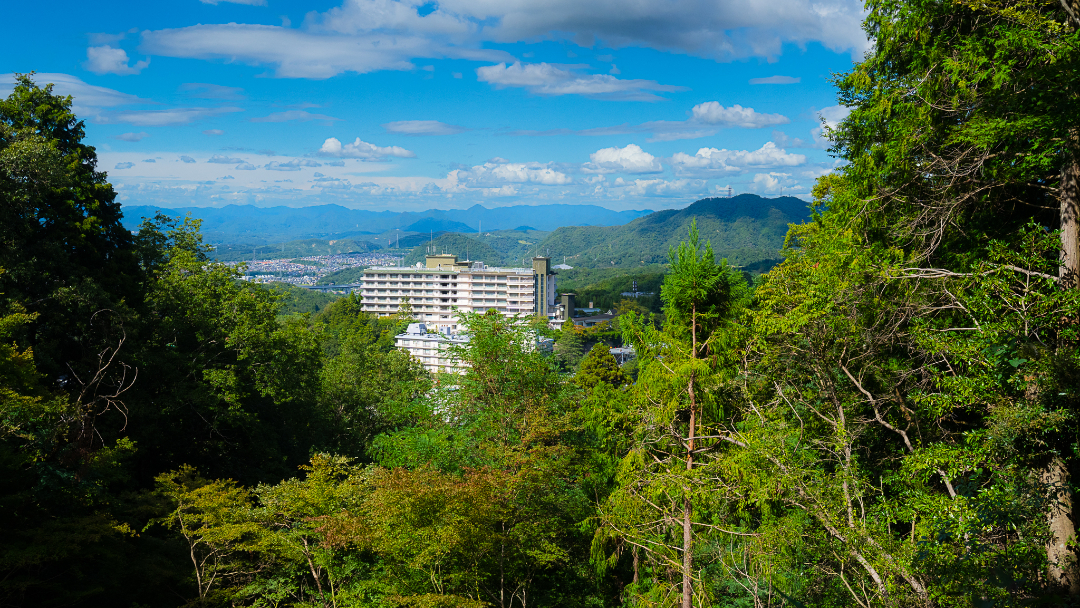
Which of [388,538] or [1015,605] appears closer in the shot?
[1015,605]

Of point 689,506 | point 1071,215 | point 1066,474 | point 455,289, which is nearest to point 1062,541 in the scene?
point 1066,474

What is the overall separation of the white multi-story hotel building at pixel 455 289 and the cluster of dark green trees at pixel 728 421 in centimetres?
7561

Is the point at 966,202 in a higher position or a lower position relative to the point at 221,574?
higher

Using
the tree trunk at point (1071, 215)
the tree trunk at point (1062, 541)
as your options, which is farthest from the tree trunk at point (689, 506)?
the tree trunk at point (1071, 215)

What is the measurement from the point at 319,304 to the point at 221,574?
123887 mm

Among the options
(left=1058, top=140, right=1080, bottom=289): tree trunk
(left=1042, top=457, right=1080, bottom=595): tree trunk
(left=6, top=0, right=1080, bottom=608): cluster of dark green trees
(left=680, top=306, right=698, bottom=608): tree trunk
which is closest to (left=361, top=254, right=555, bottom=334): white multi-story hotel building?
(left=6, top=0, right=1080, bottom=608): cluster of dark green trees

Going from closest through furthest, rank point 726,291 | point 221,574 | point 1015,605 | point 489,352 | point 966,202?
point 1015,605 → point 966,202 → point 726,291 → point 221,574 → point 489,352

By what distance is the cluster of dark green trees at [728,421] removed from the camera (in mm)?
6301

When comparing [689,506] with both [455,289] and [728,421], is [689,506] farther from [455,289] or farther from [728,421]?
[455,289]

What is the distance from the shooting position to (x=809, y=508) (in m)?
6.69

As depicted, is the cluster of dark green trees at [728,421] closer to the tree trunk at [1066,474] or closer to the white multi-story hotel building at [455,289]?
the tree trunk at [1066,474]

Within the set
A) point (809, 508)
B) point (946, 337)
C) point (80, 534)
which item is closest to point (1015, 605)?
point (809, 508)

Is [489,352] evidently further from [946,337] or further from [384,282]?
[384,282]

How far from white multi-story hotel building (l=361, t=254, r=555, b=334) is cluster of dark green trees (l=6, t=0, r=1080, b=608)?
7561 cm
